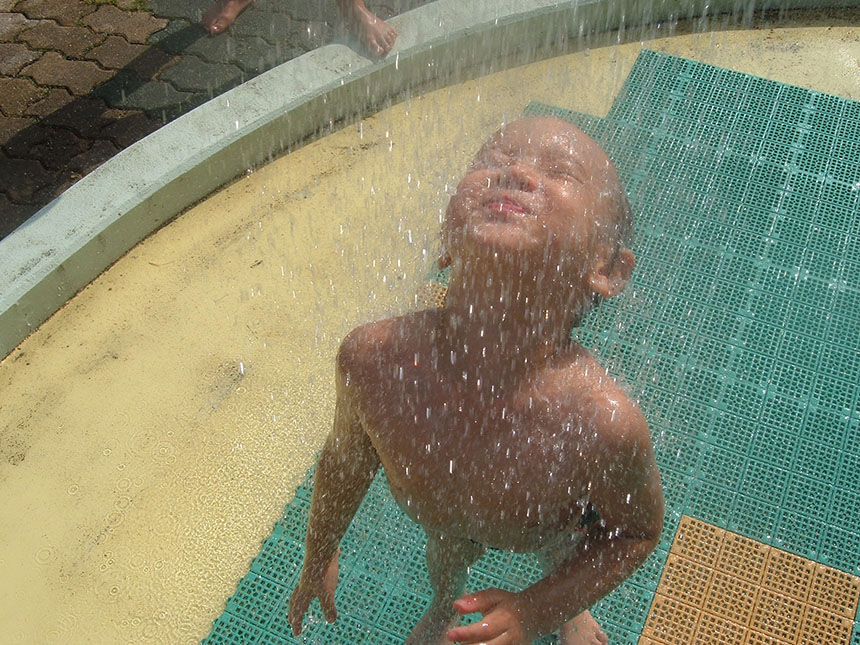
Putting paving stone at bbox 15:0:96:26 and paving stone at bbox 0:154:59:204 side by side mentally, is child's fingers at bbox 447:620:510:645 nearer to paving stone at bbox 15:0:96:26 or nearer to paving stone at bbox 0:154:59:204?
paving stone at bbox 0:154:59:204

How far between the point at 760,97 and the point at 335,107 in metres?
2.02

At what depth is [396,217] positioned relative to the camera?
4.16m

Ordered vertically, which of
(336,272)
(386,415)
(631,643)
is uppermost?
(386,415)

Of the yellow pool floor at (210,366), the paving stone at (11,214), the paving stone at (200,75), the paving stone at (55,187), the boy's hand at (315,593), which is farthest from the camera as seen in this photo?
the paving stone at (200,75)

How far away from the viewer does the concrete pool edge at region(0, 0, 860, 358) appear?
3.79 meters

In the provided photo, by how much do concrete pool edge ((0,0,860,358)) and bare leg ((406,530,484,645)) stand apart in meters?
1.94

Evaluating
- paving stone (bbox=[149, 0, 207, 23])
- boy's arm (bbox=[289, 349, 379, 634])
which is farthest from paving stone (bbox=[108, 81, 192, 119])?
boy's arm (bbox=[289, 349, 379, 634])

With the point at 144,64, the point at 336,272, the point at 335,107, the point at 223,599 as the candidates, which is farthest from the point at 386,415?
the point at 144,64

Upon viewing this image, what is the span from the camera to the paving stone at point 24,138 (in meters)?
4.78

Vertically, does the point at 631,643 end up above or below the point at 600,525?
below

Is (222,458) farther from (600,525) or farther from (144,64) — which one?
(144,64)

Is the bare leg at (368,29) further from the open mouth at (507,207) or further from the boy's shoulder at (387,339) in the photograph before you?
the open mouth at (507,207)

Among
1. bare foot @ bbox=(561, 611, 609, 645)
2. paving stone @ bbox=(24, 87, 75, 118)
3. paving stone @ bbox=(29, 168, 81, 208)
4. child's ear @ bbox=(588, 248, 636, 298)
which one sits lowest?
bare foot @ bbox=(561, 611, 609, 645)

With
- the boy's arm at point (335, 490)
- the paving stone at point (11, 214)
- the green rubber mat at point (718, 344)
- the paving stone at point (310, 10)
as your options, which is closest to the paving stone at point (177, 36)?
the paving stone at point (310, 10)
